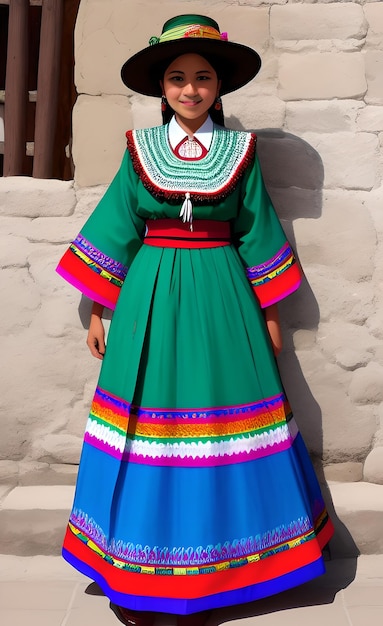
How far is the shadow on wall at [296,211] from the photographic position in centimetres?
260

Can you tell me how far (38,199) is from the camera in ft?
8.71

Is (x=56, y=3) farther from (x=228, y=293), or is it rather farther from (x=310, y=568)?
(x=310, y=568)

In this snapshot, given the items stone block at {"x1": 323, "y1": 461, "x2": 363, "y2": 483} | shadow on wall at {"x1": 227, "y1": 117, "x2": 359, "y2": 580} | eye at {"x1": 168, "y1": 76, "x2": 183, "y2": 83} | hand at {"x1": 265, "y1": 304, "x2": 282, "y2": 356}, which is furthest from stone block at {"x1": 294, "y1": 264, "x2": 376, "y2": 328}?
eye at {"x1": 168, "y1": 76, "x2": 183, "y2": 83}

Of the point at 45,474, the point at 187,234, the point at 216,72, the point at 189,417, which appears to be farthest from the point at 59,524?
the point at 216,72

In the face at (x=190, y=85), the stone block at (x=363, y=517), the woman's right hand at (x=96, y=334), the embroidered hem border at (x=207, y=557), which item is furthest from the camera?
the stone block at (x=363, y=517)

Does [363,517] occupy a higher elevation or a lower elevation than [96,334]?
lower

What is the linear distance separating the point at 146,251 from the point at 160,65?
66 centimetres

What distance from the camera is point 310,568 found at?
7.25 ft

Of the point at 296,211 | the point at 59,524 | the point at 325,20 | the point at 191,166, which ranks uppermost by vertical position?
the point at 325,20

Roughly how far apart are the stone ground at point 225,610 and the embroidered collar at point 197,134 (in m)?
1.60

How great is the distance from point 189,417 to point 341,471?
0.89 meters

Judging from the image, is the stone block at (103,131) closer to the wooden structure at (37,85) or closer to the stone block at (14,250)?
the wooden structure at (37,85)

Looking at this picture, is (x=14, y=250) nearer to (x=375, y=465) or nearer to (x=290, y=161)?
(x=290, y=161)

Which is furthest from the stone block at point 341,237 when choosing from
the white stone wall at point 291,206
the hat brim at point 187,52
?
the hat brim at point 187,52
